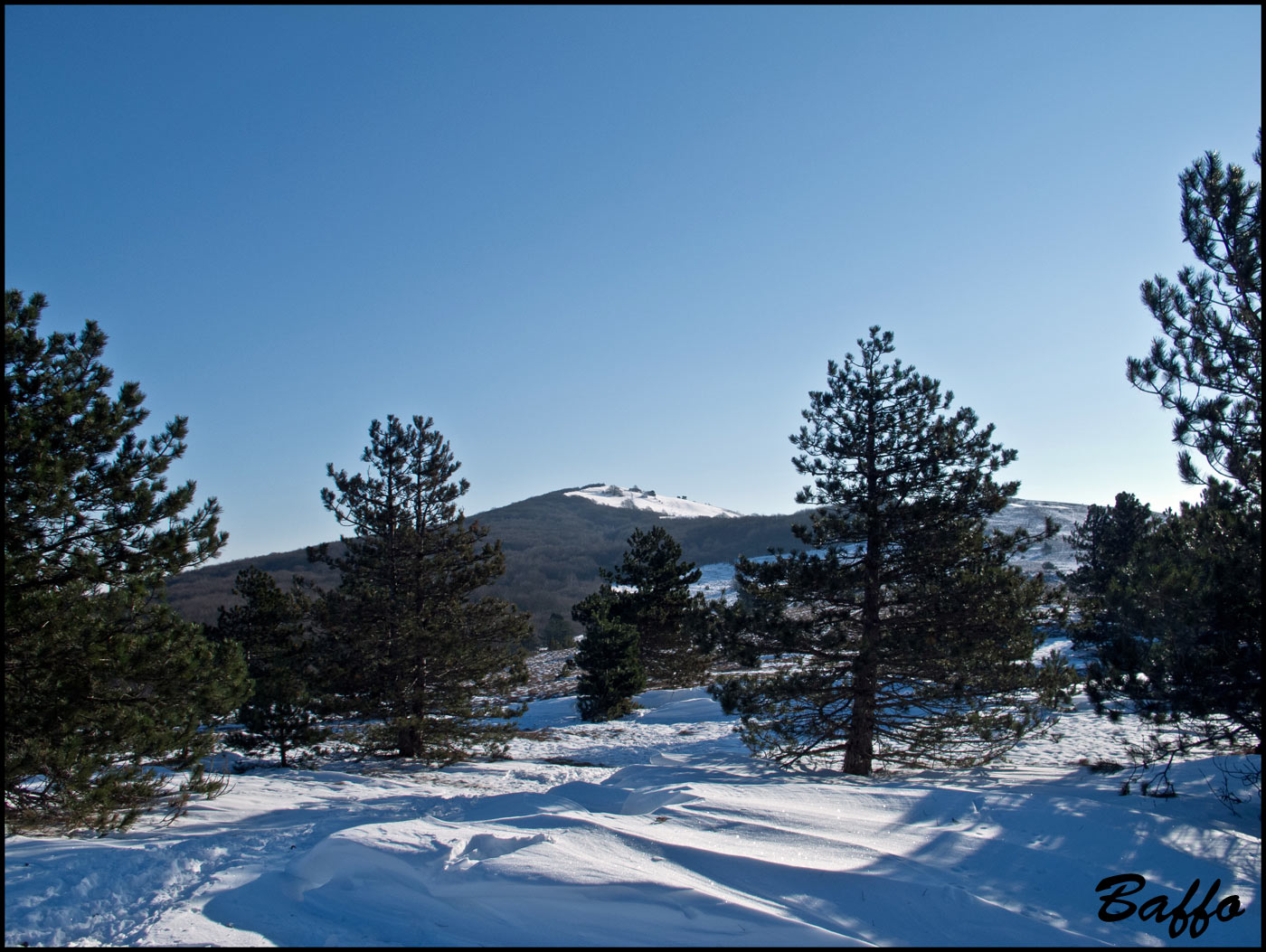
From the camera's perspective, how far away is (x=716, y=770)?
13.5 m

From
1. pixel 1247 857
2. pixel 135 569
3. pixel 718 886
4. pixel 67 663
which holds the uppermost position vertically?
pixel 135 569

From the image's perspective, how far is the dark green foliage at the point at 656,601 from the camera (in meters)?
29.4

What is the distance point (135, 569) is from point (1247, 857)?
12.3 meters

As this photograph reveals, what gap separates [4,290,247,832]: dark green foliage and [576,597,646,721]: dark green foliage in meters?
18.5

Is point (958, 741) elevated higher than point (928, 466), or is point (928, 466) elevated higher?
point (928, 466)

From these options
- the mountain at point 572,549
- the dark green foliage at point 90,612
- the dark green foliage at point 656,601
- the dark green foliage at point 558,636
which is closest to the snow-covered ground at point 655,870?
the dark green foliage at point 90,612

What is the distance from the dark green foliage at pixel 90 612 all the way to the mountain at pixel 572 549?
199 feet

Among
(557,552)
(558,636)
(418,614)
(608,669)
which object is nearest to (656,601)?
(608,669)

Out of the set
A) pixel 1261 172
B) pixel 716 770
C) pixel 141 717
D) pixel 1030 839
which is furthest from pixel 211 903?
pixel 1261 172

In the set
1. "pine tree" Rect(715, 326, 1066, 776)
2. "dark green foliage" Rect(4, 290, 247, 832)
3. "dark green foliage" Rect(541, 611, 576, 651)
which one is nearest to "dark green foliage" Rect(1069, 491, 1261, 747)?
"pine tree" Rect(715, 326, 1066, 776)

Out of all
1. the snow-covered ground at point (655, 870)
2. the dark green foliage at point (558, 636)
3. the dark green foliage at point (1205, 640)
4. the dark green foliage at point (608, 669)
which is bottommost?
the dark green foliage at point (558, 636)

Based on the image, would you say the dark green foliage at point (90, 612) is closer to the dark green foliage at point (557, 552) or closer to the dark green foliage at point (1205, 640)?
the dark green foliage at point (1205, 640)

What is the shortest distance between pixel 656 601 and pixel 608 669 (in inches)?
158

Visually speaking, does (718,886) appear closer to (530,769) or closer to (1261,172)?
(1261,172)
